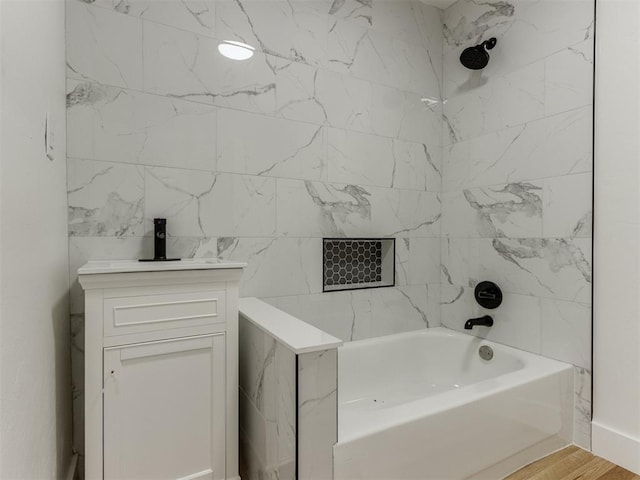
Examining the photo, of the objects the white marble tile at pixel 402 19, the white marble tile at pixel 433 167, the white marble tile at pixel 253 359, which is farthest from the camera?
the white marble tile at pixel 433 167

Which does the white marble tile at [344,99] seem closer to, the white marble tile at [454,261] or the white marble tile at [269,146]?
the white marble tile at [269,146]

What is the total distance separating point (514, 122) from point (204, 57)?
1828mm

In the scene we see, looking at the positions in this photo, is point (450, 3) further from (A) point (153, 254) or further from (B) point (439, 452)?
(B) point (439, 452)

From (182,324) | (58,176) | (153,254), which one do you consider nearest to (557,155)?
(182,324)

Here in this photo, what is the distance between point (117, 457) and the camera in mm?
1339

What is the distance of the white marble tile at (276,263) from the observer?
6.57 ft

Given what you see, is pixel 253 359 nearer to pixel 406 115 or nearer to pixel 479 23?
pixel 406 115

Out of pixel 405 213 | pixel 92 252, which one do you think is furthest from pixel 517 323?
pixel 92 252

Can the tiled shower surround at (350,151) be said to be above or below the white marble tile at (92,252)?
above

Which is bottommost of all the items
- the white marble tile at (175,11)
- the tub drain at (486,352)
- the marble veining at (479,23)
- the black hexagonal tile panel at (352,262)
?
the tub drain at (486,352)

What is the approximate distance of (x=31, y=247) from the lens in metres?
0.96

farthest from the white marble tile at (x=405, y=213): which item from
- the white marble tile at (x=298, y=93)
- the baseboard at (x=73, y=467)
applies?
the baseboard at (x=73, y=467)

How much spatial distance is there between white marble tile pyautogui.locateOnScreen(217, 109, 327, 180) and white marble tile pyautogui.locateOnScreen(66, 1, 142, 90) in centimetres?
45

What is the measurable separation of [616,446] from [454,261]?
1.28 metres
